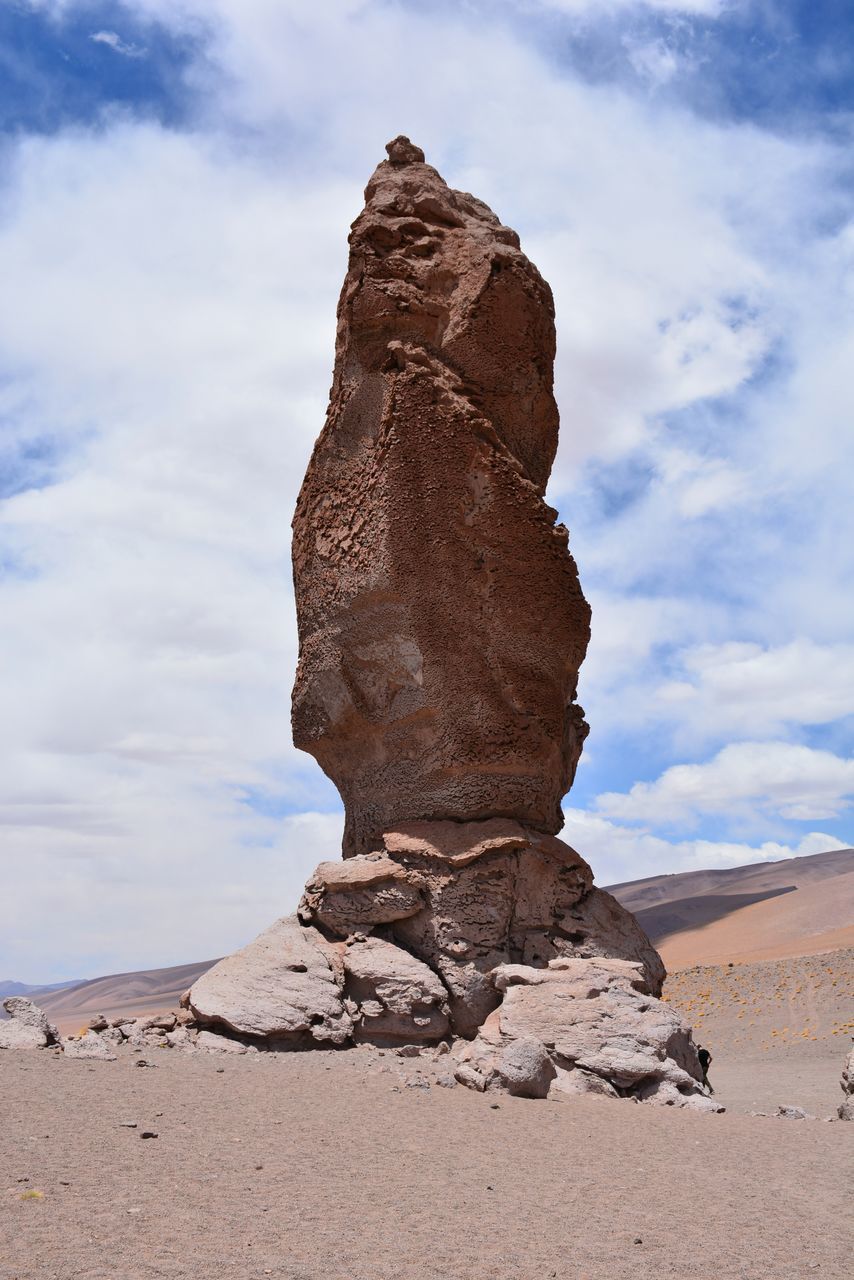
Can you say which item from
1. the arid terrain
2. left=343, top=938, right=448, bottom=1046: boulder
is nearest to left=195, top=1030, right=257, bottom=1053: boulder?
the arid terrain

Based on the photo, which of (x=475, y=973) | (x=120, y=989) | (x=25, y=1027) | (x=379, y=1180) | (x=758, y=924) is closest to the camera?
(x=379, y=1180)

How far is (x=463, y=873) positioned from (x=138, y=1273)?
5.58m

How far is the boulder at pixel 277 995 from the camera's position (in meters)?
7.90

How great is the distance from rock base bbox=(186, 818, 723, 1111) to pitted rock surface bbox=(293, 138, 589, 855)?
0.55 metres

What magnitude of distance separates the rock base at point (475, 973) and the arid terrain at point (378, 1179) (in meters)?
0.32

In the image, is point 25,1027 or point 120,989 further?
point 120,989

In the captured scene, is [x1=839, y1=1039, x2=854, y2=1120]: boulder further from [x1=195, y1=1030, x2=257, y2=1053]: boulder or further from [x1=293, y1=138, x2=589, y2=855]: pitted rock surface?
[x1=293, y1=138, x2=589, y2=855]: pitted rock surface

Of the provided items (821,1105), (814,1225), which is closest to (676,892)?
(821,1105)

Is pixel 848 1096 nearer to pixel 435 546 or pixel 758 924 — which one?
pixel 435 546

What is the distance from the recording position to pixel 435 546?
29.8ft

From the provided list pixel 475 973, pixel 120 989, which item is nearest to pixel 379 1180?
pixel 475 973

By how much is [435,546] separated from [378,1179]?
18.0ft

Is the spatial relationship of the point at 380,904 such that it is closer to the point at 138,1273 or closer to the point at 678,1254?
the point at 678,1254

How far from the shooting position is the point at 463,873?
868 centimetres
